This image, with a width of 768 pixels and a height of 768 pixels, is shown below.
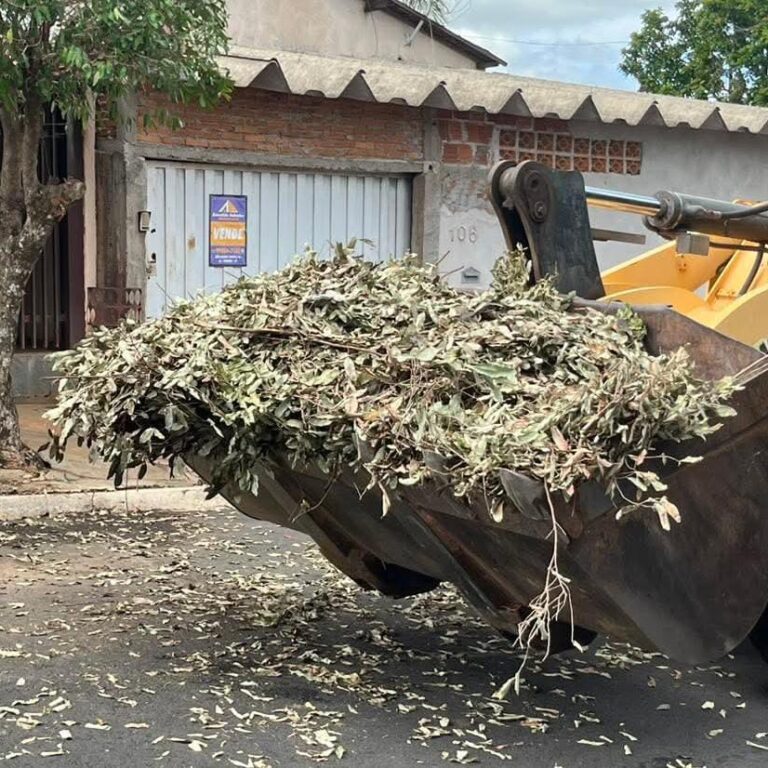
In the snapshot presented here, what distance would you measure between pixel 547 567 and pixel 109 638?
2.14 meters

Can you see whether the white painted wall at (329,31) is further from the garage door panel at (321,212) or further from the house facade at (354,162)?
the garage door panel at (321,212)

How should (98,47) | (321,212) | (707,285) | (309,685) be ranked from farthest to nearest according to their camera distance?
(321,212), (98,47), (707,285), (309,685)

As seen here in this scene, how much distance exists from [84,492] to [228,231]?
3760 millimetres

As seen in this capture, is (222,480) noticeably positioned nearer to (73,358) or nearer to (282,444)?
(282,444)

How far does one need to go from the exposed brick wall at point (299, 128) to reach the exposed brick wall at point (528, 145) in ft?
1.19

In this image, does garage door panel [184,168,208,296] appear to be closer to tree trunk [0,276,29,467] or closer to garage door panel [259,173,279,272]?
garage door panel [259,173,279,272]

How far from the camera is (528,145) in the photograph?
12086 mm

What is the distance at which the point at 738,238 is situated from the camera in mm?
5406

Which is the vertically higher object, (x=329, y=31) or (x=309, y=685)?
(x=329, y=31)

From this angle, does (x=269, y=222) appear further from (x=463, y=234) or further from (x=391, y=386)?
(x=391, y=386)

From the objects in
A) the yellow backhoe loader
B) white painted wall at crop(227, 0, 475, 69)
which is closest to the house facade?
white painted wall at crop(227, 0, 475, 69)

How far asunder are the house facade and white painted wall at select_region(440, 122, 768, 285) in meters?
0.02

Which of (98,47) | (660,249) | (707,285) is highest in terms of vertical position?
(98,47)

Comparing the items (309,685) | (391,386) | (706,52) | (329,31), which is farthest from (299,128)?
(706,52)
